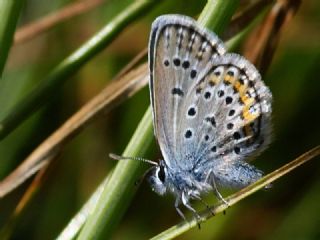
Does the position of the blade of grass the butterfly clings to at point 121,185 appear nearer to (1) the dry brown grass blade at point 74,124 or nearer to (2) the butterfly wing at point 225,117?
(2) the butterfly wing at point 225,117

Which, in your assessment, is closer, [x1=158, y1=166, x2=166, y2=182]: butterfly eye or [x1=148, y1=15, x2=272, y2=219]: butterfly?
[x1=148, y1=15, x2=272, y2=219]: butterfly

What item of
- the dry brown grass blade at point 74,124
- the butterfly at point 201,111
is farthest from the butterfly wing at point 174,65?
the dry brown grass blade at point 74,124

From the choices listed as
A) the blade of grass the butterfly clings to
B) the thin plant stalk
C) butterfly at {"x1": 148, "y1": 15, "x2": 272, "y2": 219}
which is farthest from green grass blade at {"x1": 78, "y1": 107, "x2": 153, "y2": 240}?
the thin plant stalk

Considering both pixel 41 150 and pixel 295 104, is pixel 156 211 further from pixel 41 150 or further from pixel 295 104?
pixel 41 150

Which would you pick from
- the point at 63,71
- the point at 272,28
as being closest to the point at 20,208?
the point at 63,71

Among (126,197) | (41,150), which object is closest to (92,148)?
(41,150)

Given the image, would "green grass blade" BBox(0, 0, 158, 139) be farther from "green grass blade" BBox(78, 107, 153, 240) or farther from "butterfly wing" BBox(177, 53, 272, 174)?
"green grass blade" BBox(78, 107, 153, 240)

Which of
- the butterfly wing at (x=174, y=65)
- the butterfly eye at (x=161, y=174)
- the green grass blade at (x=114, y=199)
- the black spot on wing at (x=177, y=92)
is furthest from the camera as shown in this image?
the butterfly eye at (x=161, y=174)
